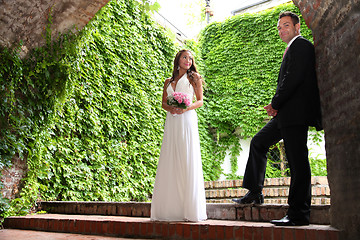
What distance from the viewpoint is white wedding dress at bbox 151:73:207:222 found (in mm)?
3139

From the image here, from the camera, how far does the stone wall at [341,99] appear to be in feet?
6.56

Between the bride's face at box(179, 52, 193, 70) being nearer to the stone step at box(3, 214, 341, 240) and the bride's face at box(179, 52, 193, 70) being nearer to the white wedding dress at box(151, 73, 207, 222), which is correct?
the white wedding dress at box(151, 73, 207, 222)

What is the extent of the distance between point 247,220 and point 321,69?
1.58m

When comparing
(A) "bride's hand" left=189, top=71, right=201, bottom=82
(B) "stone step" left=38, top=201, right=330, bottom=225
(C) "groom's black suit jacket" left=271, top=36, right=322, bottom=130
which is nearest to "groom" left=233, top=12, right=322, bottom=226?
(C) "groom's black suit jacket" left=271, top=36, right=322, bottom=130

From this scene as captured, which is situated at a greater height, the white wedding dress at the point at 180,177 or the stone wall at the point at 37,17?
the stone wall at the point at 37,17

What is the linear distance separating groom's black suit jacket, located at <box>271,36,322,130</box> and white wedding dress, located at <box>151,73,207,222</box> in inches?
42.9

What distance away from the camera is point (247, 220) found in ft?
10.0

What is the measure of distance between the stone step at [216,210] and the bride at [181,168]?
0.87 feet

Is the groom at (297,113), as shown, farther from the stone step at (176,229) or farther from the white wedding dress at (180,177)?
the white wedding dress at (180,177)

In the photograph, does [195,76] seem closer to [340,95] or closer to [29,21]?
[340,95]

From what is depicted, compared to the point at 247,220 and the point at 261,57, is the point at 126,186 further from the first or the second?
the point at 261,57

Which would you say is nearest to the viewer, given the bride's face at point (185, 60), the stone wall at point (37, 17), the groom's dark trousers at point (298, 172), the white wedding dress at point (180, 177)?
the groom's dark trousers at point (298, 172)

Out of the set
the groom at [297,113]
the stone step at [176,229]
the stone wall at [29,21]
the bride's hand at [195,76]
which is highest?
the stone wall at [29,21]

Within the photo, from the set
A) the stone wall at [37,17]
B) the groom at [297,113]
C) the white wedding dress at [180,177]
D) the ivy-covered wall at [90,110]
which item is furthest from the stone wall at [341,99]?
the stone wall at [37,17]
